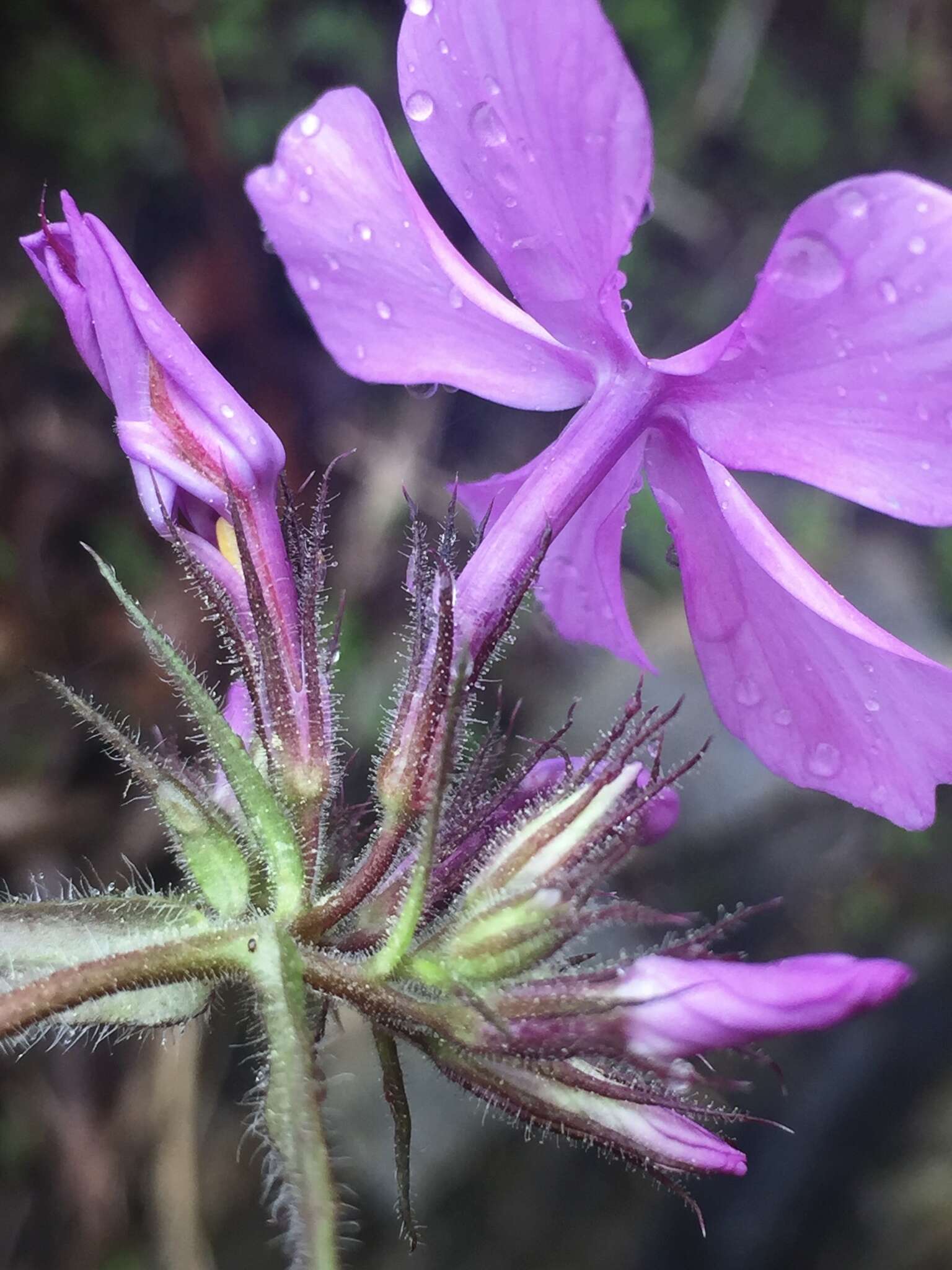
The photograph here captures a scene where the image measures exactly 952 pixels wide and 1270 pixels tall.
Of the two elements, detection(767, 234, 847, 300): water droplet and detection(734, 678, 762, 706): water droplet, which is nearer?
detection(767, 234, 847, 300): water droplet

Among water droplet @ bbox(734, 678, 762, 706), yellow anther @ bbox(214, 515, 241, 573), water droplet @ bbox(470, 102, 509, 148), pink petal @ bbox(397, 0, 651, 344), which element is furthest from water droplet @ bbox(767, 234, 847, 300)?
yellow anther @ bbox(214, 515, 241, 573)

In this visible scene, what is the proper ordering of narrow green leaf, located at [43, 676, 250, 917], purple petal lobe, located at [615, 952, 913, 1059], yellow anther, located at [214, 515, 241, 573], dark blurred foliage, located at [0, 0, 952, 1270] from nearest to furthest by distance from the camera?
purple petal lobe, located at [615, 952, 913, 1059], narrow green leaf, located at [43, 676, 250, 917], yellow anther, located at [214, 515, 241, 573], dark blurred foliage, located at [0, 0, 952, 1270]

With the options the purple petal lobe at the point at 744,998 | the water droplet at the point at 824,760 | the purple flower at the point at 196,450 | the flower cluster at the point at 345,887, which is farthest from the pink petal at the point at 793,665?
the purple flower at the point at 196,450

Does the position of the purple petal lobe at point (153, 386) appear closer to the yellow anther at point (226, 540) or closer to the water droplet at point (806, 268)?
the yellow anther at point (226, 540)

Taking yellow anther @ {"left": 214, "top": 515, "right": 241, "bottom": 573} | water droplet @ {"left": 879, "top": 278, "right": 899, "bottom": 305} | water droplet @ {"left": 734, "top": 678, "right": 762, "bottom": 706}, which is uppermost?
water droplet @ {"left": 879, "top": 278, "right": 899, "bottom": 305}

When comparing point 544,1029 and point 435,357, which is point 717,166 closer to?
point 435,357

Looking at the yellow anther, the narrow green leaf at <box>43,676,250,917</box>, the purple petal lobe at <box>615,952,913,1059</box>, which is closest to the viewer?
the purple petal lobe at <box>615,952,913,1059</box>

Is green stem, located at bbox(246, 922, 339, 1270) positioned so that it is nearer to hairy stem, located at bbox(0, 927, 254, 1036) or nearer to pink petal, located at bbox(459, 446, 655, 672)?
hairy stem, located at bbox(0, 927, 254, 1036)
